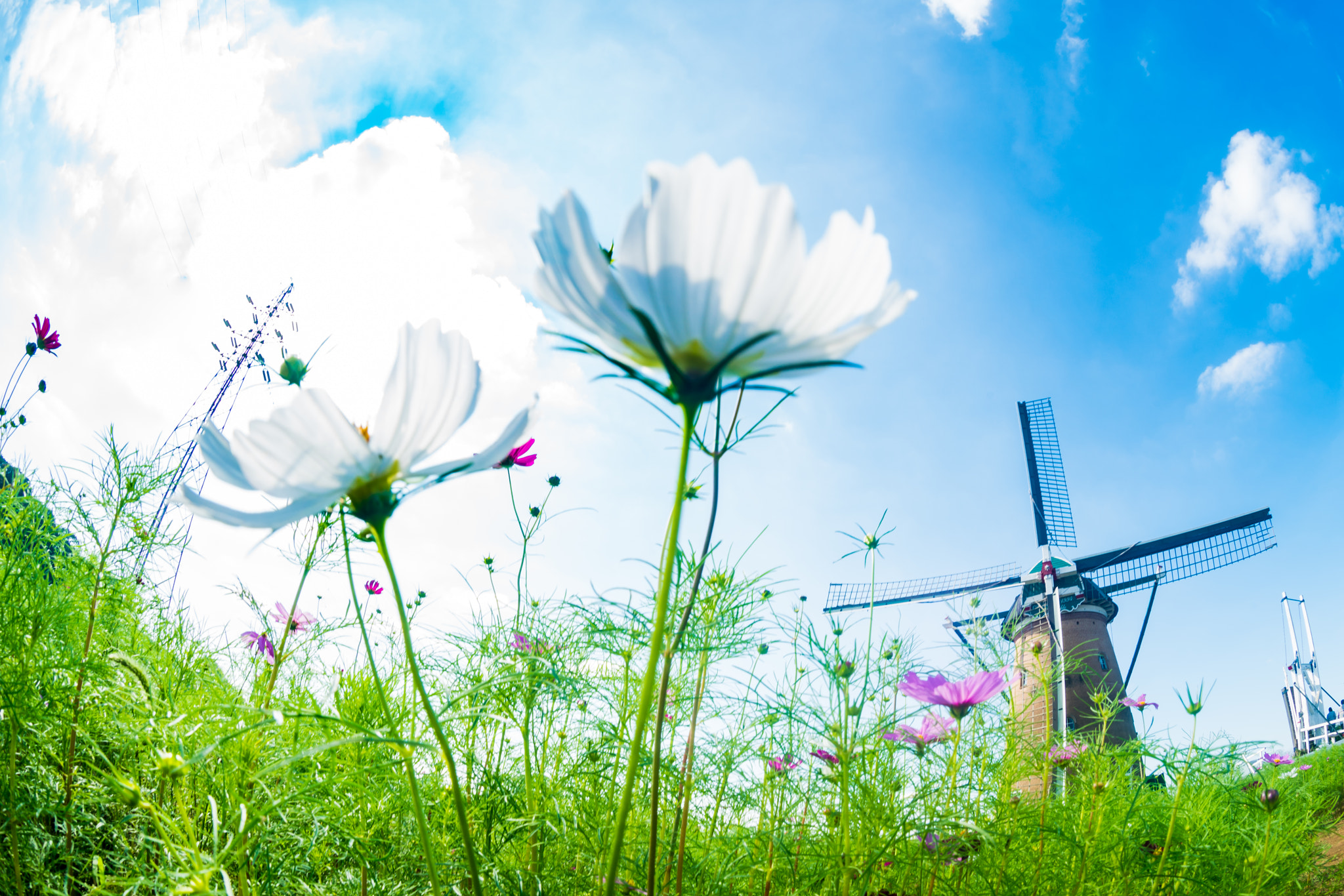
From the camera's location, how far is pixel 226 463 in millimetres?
506

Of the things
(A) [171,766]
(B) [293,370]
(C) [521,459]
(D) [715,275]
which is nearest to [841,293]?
(D) [715,275]

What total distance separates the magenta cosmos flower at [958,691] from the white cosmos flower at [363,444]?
3.52 ft

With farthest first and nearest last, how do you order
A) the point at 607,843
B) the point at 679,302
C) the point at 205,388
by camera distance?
the point at 205,388 → the point at 607,843 → the point at 679,302

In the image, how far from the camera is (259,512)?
504 millimetres

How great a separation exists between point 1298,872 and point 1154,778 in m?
0.43

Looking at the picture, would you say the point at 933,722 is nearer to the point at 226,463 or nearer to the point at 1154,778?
the point at 226,463

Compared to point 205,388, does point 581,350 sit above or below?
below

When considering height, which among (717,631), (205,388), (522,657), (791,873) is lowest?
(791,873)

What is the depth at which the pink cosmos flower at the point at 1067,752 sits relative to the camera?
1.91 metres

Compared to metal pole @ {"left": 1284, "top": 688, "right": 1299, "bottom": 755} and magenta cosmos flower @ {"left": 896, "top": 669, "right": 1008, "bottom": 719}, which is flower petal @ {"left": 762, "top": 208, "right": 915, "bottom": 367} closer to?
magenta cosmos flower @ {"left": 896, "top": 669, "right": 1008, "bottom": 719}

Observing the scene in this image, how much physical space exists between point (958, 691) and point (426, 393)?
1.13 m

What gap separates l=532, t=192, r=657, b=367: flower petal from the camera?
16.7 inches

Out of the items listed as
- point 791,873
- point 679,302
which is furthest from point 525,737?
point 679,302

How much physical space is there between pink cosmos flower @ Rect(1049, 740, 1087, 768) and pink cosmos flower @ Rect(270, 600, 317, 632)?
207cm
